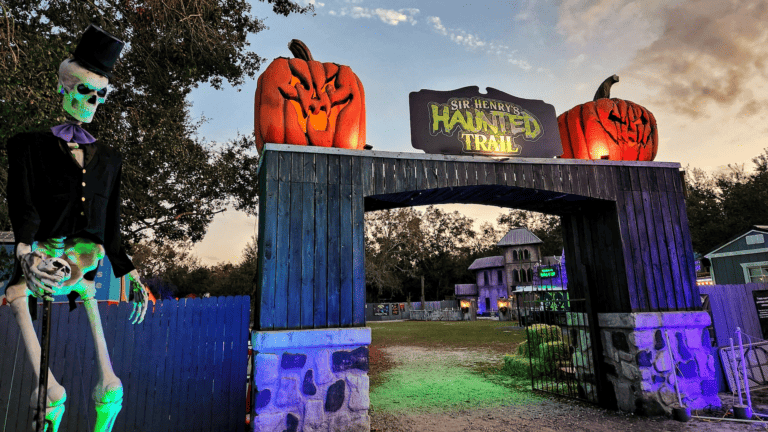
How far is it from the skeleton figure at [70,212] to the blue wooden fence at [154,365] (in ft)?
11.7

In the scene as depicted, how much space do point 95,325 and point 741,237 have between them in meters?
23.9

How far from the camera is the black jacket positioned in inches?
79.2

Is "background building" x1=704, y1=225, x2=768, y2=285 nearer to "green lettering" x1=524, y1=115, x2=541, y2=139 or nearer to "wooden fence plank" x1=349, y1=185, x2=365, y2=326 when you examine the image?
"green lettering" x1=524, y1=115, x2=541, y2=139

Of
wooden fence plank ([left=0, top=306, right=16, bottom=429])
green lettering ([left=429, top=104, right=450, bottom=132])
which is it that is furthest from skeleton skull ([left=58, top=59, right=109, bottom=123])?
green lettering ([left=429, top=104, right=450, bottom=132])

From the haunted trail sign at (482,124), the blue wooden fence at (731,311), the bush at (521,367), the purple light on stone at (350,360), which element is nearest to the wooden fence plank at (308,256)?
the purple light on stone at (350,360)

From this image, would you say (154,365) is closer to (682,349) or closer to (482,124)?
(482,124)

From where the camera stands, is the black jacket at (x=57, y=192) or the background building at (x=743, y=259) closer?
the black jacket at (x=57, y=192)

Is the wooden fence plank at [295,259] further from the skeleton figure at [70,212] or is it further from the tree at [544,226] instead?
the tree at [544,226]

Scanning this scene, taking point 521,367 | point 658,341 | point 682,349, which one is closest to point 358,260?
point 658,341

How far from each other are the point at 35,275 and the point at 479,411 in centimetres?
635

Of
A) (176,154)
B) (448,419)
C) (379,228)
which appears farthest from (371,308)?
(448,419)

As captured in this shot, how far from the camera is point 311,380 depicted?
4.75m

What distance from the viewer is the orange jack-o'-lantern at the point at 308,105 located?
17.4ft

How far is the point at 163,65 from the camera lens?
10250 millimetres
